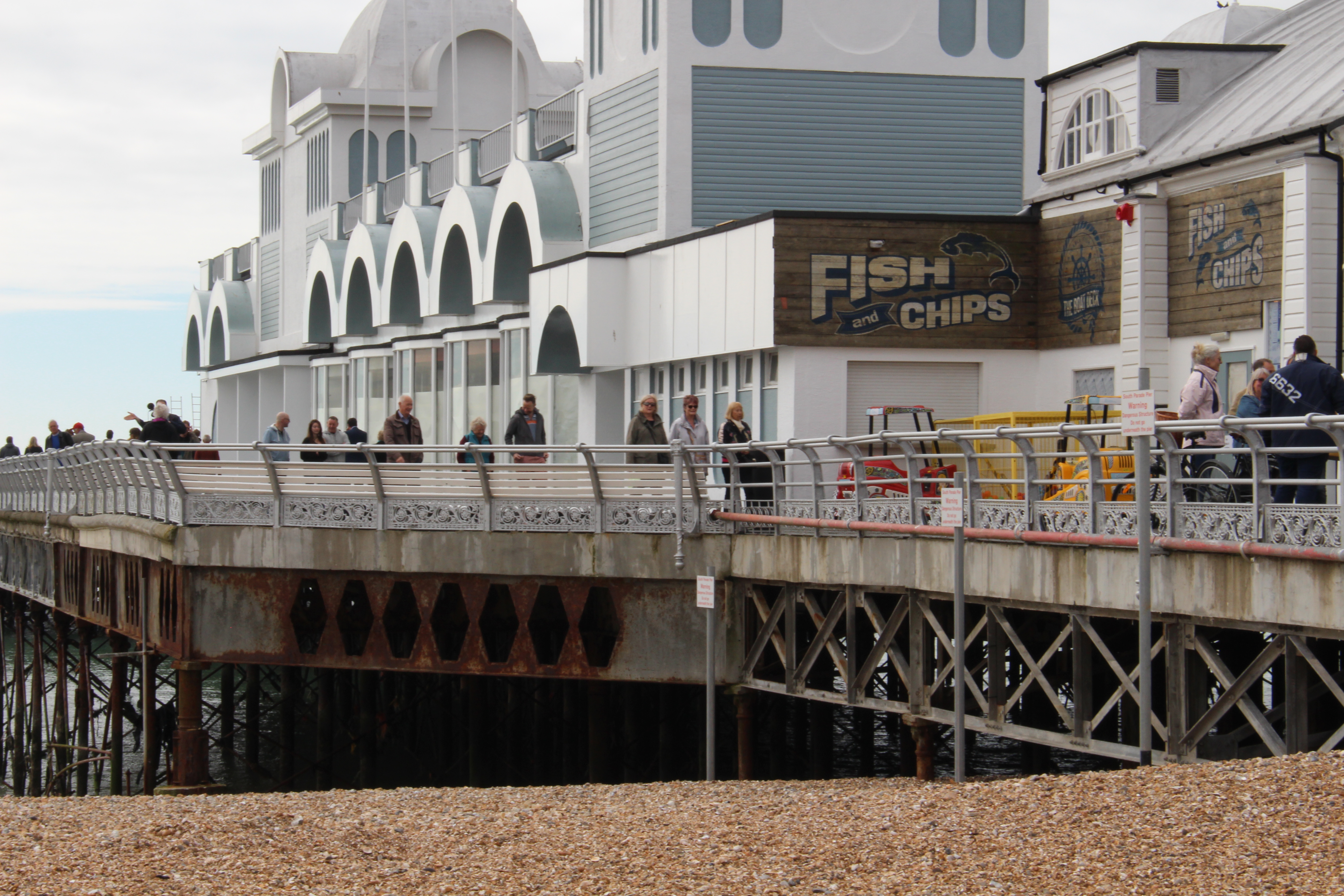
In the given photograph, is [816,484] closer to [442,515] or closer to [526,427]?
[442,515]

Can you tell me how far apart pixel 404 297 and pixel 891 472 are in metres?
24.8

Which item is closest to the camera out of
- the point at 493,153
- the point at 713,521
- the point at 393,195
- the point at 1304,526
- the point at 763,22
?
the point at 1304,526

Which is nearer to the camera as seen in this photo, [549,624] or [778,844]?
[778,844]

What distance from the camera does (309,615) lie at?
981 inches

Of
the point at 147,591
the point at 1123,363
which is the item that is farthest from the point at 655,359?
the point at 147,591

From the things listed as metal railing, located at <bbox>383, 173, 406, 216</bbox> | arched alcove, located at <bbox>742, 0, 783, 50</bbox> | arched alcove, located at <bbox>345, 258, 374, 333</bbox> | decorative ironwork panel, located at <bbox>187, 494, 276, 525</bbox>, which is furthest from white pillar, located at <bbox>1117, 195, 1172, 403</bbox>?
metal railing, located at <bbox>383, 173, 406, 216</bbox>

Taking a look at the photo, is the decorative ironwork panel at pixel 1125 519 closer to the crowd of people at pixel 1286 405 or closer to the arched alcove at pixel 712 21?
the crowd of people at pixel 1286 405

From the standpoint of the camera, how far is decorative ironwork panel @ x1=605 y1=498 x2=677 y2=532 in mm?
18844

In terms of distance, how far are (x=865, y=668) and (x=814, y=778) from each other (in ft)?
19.6

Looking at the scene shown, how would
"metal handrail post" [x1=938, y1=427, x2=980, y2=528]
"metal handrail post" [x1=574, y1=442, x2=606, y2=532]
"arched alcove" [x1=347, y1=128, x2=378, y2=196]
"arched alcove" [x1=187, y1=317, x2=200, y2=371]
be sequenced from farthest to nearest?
"arched alcove" [x1=187, y1=317, x2=200, y2=371]
"arched alcove" [x1=347, y1=128, x2=378, y2=196]
"metal handrail post" [x1=574, y1=442, x2=606, y2=532]
"metal handrail post" [x1=938, y1=427, x2=980, y2=528]

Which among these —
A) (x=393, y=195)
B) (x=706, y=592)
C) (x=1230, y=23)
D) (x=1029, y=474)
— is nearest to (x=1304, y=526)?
(x=1029, y=474)

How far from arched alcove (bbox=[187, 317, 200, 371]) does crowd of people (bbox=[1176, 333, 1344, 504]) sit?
59716 mm

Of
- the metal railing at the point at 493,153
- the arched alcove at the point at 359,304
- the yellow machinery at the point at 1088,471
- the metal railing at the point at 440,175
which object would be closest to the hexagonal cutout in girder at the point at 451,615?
the yellow machinery at the point at 1088,471

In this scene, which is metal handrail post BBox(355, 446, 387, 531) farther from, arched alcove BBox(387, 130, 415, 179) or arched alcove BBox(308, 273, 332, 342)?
arched alcove BBox(387, 130, 415, 179)
